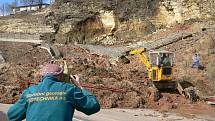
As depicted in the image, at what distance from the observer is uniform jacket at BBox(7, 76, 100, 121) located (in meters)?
3.95

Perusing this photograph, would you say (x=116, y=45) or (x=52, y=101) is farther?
(x=116, y=45)

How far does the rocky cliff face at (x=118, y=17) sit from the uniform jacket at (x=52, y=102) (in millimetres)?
44080

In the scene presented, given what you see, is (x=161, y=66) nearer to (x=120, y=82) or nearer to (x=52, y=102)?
(x=120, y=82)

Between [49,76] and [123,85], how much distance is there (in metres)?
19.1

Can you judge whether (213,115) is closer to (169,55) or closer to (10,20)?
(169,55)

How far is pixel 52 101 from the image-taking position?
396cm

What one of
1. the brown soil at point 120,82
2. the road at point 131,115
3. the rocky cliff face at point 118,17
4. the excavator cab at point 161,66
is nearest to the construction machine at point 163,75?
the excavator cab at point 161,66

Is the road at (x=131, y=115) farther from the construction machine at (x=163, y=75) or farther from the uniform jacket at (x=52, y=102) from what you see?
the uniform jacket at (x=52, y=102)

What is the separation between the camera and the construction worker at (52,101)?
13.0 feet

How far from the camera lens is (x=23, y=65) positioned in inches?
1087

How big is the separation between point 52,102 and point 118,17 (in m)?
48.4

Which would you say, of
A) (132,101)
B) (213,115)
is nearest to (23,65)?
(132,101)

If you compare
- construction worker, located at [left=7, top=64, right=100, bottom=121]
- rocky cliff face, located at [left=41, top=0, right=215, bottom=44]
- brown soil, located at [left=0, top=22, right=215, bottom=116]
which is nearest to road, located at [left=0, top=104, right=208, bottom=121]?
brown soil, located at [left=0, top=22, right=215, bottom=116]

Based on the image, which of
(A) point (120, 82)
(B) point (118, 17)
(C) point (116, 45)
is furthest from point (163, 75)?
(B) point (118, 17)
